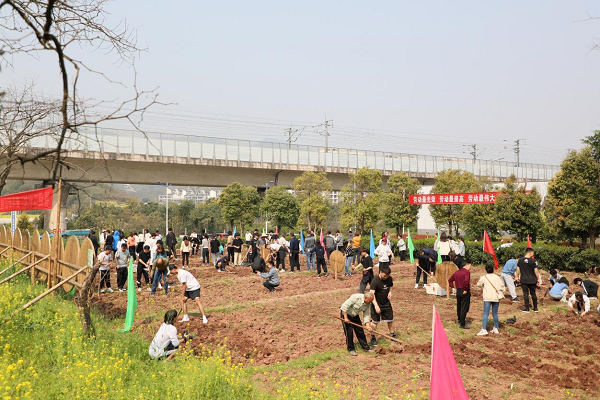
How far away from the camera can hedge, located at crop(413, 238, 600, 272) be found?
19500 mm

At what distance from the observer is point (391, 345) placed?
9.58 meters

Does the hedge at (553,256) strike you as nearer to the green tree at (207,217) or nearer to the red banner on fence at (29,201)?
the red banner on fence at (29,201)

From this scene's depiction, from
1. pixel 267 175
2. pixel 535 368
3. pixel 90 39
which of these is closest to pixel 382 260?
pixel 535 368

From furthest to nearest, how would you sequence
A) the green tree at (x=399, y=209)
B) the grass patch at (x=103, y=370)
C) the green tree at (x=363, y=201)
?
the green tree at (x=363, y=201) < the green tree at (x=399, y=209) < the grass patch at (x=103, y=370)

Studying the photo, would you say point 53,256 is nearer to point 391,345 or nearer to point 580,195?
point 391,345

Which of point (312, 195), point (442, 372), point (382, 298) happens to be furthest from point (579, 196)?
point (442, 372)

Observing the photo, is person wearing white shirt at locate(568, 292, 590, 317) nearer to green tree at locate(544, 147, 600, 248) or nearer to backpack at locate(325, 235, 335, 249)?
backpack at locate(325, 235, 335, 249)

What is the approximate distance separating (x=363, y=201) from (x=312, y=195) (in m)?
4.56

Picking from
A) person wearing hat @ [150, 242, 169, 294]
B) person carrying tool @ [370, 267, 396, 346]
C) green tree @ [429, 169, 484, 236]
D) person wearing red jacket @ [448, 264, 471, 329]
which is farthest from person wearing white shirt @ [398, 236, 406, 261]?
person carrying tool @ [370, 267, 396, 346]

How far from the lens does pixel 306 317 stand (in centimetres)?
1170

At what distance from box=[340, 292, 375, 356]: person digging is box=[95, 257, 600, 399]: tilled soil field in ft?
0.79

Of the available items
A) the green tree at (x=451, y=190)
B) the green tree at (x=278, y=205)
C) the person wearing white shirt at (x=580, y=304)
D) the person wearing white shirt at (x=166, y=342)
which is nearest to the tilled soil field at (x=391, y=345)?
the person wearing white shirt at (x=580, y=304)

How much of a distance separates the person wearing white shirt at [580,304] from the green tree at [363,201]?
24.9 metres

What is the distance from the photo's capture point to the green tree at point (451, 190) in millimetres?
36781
